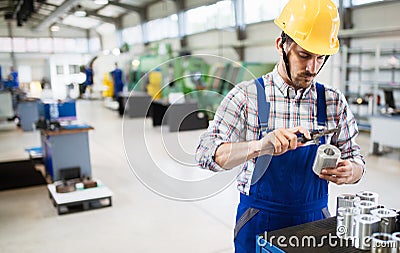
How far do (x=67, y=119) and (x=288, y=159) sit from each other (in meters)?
3.62

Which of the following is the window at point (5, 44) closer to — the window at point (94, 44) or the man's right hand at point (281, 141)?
the window at point (94, 44)

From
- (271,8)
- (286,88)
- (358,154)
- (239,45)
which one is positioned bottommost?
(358,154)

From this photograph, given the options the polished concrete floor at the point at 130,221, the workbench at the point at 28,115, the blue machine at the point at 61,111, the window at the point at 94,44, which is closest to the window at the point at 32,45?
the window at the point at 94,44

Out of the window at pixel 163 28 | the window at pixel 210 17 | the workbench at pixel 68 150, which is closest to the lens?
the workbench at pixel 68 150

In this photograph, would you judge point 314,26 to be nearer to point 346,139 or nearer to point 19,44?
point 346,139

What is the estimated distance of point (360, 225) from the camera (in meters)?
0.97

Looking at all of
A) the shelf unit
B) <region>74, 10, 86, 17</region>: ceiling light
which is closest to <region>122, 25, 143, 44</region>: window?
<region>74, 10, 86, 17</region>: ceiling light

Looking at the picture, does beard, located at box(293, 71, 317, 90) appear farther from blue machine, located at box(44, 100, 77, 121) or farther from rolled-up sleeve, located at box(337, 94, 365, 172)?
blue machine, located at box(44, 100, 77, 121)

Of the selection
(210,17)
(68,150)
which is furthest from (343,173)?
(210,17)

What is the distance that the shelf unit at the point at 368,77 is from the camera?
633 centimetres

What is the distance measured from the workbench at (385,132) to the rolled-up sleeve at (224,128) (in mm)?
4466

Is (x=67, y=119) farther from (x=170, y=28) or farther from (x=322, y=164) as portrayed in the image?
(x=170, y=28)

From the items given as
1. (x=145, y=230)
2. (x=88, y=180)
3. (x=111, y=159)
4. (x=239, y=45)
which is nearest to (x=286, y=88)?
(x=145, y=230)

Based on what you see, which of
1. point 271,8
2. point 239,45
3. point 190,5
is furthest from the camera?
point 190,5
